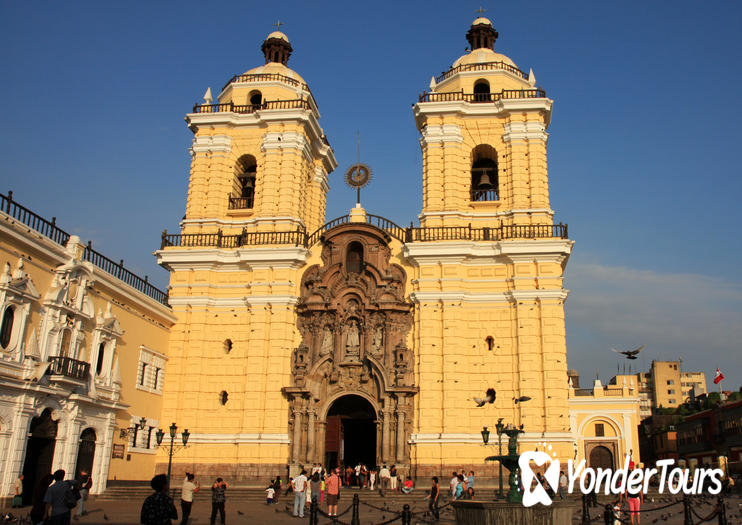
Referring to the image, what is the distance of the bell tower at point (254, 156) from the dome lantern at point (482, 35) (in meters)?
8.72

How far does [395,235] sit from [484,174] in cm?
510

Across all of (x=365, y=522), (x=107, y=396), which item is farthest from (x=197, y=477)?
(x=365, y=522)

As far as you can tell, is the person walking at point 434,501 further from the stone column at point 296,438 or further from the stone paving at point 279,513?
the stone column at point 296,438

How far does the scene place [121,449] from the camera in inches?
1081

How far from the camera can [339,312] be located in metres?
31.2

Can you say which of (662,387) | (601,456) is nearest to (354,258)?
(601,456)

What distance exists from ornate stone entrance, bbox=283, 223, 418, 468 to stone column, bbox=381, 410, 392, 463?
0.13 ft

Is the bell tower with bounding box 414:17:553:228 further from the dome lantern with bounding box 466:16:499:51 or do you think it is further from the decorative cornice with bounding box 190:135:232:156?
the decorative cornice with bounding box 190:135:232:156

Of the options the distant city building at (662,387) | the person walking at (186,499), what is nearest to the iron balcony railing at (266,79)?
the person walking at (186,499)

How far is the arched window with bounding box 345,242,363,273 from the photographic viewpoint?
3219 centimetres

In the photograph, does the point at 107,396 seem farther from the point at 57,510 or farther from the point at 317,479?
the point at 57,510

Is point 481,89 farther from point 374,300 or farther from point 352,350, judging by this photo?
point 352,350

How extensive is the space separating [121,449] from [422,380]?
39.0 ft

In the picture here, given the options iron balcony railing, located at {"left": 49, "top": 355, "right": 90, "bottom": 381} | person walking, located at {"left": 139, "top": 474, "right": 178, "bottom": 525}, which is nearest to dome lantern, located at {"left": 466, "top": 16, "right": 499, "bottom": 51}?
iron balcony railing, located at {"left": 49, "top": 355, "right": 90, "bottom": 381}
